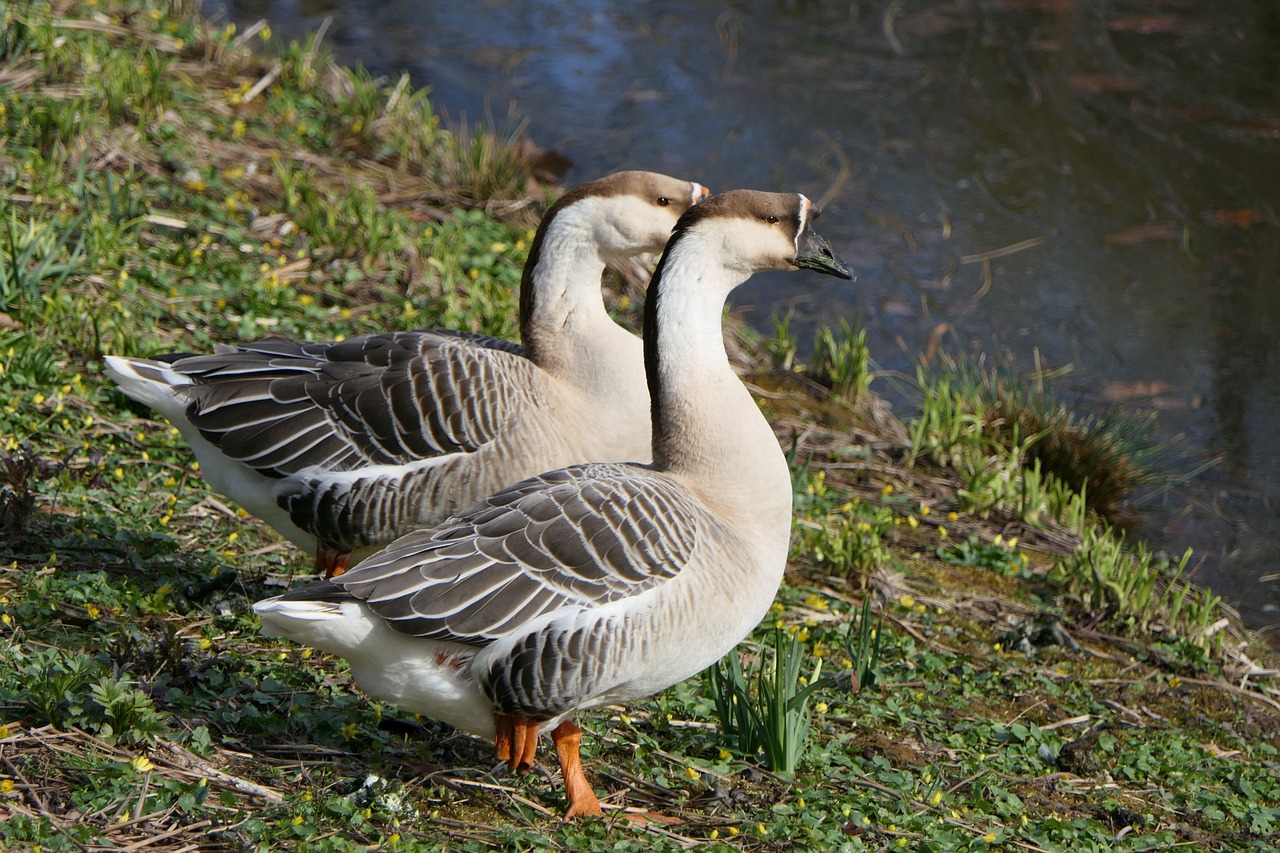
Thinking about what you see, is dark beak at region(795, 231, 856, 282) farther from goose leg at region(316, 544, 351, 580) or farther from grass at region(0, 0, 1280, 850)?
goose leg at region(316, 544, 351, 580)

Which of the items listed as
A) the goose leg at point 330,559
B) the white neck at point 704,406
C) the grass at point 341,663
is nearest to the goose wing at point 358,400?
the goose leg at point 330,559

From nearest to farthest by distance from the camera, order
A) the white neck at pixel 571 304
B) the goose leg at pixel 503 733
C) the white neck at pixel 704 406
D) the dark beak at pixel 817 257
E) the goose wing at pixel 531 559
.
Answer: the goose wing at pixel 531 559
the goose leg at pixel 503 733
the white neck at pixel 704 406
the dark beak at pixel 817 257
the white neck at pixel 571 304

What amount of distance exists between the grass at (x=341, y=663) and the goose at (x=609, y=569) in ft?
1.10

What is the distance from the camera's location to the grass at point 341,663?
3.87 m

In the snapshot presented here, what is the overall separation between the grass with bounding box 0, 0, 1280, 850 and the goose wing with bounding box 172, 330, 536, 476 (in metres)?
0.54

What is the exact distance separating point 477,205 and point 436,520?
4471mm

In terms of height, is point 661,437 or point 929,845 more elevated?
point 661,437

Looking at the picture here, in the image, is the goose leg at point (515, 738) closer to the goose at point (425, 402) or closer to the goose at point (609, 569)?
the goose at point (609, 569)

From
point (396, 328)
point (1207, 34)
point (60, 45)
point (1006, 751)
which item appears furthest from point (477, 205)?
point (1207, 34)

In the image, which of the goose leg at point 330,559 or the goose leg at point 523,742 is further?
the goose leg at point 330,559

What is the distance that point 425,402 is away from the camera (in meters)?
4.93

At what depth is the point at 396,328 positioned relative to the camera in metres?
7.32

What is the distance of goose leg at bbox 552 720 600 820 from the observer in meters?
3.90

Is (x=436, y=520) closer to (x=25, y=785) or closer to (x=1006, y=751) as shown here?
(x=25, y=785)
